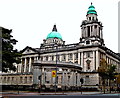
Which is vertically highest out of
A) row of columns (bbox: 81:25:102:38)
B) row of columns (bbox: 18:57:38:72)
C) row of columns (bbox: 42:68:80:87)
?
row of columns (bbox: 81:25:102:38)

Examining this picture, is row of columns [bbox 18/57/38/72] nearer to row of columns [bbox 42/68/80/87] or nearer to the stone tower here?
the stone tower

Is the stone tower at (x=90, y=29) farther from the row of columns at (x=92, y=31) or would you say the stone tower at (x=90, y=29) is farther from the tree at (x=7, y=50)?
the tree at (x=7, y=50)

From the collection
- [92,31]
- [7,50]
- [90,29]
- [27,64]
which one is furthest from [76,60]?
[7,50]

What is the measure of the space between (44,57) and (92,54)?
2713 centimetres

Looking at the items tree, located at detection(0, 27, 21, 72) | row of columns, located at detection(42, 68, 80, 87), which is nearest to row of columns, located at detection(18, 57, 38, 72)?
row of columns, located at detection(42, 68, 80, 87)

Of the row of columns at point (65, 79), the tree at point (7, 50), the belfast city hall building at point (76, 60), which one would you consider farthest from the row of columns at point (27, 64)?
the tree at point (7, 50)

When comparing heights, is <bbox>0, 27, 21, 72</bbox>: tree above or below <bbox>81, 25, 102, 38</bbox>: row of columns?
below

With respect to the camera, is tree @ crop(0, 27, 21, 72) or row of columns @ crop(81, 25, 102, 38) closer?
tree @ crop(0, 27, 21, 72)

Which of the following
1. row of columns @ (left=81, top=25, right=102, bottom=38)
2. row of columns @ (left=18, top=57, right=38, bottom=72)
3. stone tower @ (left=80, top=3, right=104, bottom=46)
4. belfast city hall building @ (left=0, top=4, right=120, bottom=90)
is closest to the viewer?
belfast city hall building @ (left=0, top=4, right=120, bottom=90)

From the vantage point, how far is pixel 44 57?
343 ft

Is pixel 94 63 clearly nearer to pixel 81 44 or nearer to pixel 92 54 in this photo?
pixel 92 54

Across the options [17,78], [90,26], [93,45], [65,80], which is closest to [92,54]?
[93,45]

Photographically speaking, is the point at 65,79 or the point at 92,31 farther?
the point at 92,31

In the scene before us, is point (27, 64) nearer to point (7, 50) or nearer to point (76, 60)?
point (76, 60)
